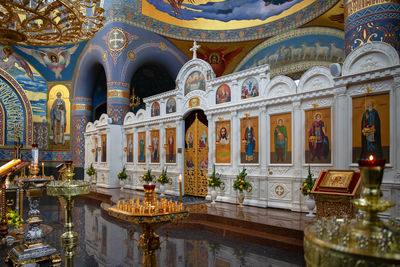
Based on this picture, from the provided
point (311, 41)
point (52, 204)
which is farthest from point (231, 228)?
point (311, 41)

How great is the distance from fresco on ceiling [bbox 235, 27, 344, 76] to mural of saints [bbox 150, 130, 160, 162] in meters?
7.09

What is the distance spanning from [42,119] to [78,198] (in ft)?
26.6

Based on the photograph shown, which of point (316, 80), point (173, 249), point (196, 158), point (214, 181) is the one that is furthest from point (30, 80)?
point (316, 80)

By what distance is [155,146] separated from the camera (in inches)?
537

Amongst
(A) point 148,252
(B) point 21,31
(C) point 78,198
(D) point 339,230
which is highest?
(B) point 21,31

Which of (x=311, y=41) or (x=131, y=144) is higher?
(x=311, y=41)

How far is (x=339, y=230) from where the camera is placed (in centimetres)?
173

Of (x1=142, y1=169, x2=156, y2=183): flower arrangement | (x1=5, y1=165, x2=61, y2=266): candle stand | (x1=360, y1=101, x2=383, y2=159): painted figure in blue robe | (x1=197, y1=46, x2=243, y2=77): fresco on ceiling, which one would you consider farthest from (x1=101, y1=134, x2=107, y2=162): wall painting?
(x1=360, y1=101, x2=383, y2=159): painted figure in blue robe

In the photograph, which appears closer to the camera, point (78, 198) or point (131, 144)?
point (78, 198)

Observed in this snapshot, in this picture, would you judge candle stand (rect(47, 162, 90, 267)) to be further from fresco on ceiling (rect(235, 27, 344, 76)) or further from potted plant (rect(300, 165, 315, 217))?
fresco on ceiling (rect(235, 27, 344, 76))

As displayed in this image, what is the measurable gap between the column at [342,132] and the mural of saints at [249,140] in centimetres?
257

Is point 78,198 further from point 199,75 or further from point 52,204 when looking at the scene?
point 199,75

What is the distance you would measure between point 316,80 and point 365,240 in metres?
7.37

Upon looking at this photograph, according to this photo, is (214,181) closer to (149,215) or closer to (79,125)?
(149,215)
